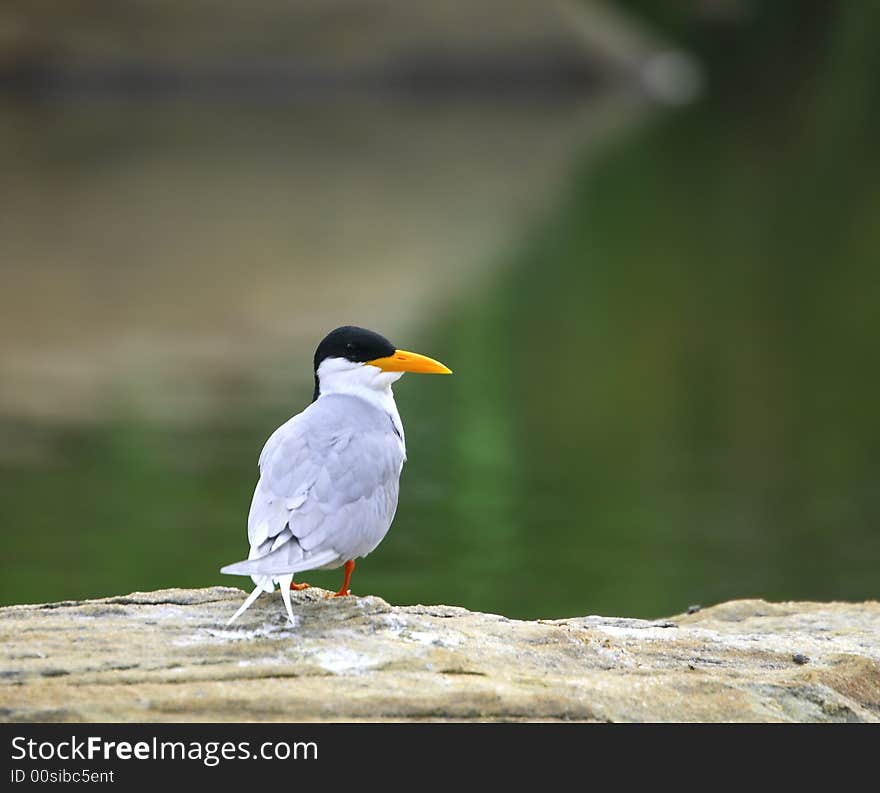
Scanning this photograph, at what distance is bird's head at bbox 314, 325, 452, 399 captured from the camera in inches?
175

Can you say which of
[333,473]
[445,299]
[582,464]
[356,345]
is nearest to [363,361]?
[356,345]

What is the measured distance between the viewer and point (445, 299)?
529 inches

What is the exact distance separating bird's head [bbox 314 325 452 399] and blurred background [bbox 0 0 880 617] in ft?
9.49

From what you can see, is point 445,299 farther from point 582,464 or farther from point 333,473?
point 333,473

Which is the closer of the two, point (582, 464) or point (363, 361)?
point (363, 361)

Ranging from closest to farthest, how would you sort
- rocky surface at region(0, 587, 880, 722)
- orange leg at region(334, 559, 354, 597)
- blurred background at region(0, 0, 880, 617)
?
1. rocky surface at region(0, 587, 880, 722)
2. orange leg at region(334, 559, 354, 597)
3. blurred background at region(0, 0, 880, 617)

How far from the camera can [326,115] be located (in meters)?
27.7

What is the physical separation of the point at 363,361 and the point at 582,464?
5.13 m

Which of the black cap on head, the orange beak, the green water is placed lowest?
the green water

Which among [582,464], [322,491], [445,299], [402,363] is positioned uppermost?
[445,299]

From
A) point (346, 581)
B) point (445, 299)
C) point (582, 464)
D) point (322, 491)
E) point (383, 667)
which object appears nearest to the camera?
point (383, 667)

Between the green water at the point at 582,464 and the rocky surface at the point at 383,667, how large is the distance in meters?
3.06

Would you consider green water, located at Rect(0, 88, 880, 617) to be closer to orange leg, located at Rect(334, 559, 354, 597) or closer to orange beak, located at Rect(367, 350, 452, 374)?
orange beak, located at Rect(367, 350, 452, 374)

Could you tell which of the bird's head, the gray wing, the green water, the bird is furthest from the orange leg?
the green water
